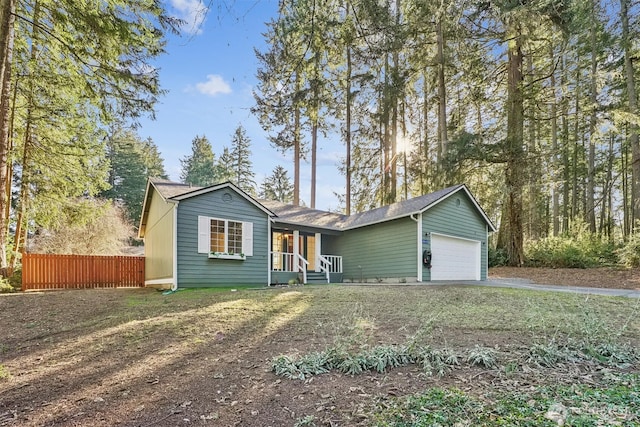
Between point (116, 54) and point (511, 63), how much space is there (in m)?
14.9

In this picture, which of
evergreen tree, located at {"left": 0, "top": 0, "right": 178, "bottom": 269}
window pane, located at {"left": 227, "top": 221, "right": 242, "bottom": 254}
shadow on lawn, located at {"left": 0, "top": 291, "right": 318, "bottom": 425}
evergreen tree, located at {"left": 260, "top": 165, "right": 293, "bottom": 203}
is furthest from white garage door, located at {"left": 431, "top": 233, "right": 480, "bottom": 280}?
evergreen tree, located at {"left": 260, "top": 165, "right": 293, "bottom": 203}

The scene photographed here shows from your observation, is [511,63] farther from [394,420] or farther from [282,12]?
[394,420]

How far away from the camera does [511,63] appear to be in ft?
48.4

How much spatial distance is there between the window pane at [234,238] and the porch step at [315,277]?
3246mm

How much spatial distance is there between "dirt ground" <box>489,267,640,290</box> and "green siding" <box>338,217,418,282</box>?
4.44 m

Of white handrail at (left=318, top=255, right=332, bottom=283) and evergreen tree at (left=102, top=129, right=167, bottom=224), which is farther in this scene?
evergreen tree at (left=102, top=129, right=167, bottom=224)

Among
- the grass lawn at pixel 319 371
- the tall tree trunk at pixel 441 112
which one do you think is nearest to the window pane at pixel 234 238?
the grass lawn at pixel 319 371

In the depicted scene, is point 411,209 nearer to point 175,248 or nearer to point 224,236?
point 224,236

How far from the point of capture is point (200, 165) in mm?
36812

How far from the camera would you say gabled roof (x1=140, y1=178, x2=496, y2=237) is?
427 inches

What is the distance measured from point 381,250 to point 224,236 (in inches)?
232

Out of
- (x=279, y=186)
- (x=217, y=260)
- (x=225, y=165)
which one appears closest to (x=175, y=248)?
(x=217, y=260)

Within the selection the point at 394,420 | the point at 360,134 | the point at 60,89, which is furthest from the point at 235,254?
the point at 360,134

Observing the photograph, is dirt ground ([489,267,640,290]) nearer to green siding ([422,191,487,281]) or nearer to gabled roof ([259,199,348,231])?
green siding ([422,191,487,281])
